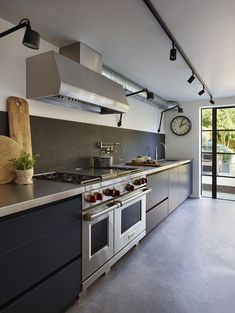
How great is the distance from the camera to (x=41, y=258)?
4.50 ft

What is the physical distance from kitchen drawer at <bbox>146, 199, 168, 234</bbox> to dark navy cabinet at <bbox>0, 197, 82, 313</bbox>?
4.50 feet

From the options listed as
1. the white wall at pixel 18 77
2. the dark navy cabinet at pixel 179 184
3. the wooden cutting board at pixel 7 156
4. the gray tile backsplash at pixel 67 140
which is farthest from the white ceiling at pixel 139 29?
the dark navy cabinet at pixel 179 184

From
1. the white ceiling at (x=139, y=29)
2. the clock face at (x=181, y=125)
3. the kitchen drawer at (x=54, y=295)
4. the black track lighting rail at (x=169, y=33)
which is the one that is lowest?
the kitchen drawer at (x=54, y=295)

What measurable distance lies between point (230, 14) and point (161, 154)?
11.7ft

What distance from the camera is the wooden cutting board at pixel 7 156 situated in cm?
173

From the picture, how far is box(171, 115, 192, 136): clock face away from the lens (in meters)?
5.18

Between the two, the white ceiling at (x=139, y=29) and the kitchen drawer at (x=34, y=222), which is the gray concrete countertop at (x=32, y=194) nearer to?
the kitchen drawer at (x=34, y=222)

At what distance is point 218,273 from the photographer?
7.11 ft

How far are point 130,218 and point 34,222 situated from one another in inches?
52.0

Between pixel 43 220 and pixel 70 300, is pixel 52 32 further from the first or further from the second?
pixel 70 300

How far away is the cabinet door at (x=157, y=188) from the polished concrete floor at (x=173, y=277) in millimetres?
435

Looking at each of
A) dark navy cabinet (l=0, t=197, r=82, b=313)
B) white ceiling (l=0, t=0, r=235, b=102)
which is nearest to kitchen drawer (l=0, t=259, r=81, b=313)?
dark navy cabinet (l=0, t=197, r=82, b=313)

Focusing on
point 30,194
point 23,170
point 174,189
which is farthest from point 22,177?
point 174,189

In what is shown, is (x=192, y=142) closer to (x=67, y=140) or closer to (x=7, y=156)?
(x=67, y=140)
